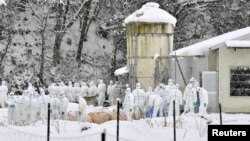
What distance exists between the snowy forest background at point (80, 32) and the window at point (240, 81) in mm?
22261

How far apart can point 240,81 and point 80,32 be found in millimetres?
33206

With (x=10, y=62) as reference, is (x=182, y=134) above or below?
below

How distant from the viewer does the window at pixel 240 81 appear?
85.8ft

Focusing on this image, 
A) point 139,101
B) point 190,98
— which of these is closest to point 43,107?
point 139,101

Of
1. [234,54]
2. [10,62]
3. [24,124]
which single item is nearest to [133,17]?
[234,54]

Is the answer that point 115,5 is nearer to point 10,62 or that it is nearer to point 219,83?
point 10,62

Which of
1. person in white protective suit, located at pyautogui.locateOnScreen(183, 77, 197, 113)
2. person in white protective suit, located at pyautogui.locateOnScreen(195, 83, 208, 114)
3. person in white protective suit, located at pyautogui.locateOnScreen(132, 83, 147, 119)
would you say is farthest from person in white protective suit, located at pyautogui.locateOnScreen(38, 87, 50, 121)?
person in white protective suit, located at pyautogui.locateOnScreen(195, 83, 208, 114)

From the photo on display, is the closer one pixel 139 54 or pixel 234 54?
pixel 234 54

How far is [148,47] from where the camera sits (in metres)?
34.5

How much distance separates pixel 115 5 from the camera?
5216cm

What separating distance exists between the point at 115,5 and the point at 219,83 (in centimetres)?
2684

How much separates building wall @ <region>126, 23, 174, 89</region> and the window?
7.82 meters

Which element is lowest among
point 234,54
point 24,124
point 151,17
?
point 24,124

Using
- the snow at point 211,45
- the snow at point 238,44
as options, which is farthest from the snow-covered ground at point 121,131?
the snow at point 211,45
